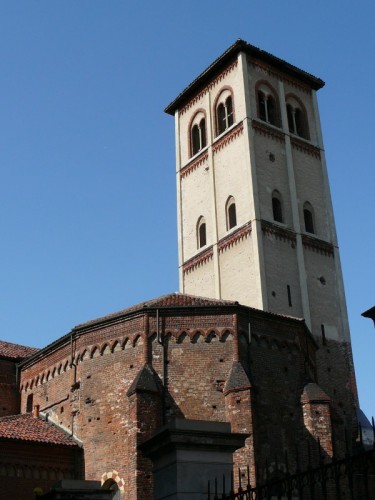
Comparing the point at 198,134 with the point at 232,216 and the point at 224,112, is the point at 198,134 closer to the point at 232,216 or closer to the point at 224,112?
the point at 224,112

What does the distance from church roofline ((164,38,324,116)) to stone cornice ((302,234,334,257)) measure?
983cm

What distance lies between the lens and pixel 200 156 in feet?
114

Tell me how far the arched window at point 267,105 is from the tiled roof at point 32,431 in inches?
745

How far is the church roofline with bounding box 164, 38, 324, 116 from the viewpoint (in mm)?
34000

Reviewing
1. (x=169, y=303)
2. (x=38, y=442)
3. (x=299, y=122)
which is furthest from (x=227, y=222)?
(x=38, y=442)

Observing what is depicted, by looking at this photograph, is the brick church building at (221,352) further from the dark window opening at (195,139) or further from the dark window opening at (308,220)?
the dark window opening at (195,139)

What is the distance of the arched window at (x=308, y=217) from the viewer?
1275 inches

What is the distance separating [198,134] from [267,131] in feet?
14.7

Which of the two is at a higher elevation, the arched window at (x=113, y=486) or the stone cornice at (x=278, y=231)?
the stone cornice at (x=278, y=231)

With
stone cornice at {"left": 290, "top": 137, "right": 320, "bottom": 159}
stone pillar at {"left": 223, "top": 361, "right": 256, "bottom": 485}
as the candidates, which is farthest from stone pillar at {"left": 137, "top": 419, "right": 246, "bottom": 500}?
stone cornice at {"left": 290, "top": 137, "right": 320, "bottom": 159}

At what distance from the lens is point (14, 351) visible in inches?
1052

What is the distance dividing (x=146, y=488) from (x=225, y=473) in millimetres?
11761

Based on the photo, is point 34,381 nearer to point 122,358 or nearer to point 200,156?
point 122,358

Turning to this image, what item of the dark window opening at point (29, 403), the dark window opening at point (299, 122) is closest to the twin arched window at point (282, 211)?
the dark window opening at point (299, 122)
